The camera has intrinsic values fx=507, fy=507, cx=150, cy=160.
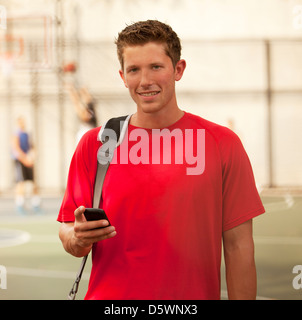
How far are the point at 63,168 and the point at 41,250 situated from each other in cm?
492

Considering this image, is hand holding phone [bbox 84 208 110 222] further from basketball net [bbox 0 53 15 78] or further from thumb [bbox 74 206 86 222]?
basketball net [bbox 0 53 15 78]

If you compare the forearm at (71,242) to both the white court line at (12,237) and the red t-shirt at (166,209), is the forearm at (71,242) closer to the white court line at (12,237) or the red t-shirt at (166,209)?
the red t-shirt at (166,209)


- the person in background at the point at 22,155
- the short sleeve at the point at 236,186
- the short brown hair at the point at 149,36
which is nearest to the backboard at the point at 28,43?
the person in background at the point at 22,155

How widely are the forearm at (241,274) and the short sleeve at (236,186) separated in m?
0.07

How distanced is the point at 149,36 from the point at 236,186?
406 mm

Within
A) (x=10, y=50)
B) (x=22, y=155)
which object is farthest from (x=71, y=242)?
(x=10, y=50)

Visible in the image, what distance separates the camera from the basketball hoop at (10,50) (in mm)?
9070

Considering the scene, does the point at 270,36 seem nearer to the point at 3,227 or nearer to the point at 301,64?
the point at 301,64

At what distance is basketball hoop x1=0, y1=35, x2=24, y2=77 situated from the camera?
907 cm

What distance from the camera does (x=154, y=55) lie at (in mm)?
1185

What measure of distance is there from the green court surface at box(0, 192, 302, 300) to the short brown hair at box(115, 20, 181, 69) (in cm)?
99

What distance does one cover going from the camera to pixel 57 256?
4609mm

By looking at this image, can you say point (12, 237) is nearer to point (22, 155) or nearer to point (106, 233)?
point (22, 155)
